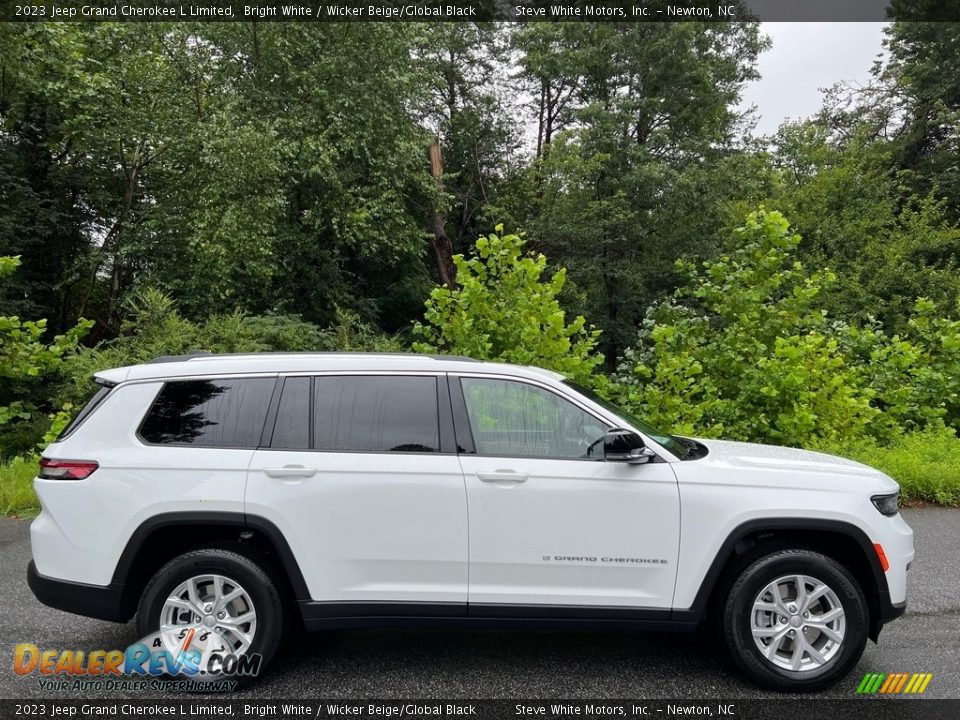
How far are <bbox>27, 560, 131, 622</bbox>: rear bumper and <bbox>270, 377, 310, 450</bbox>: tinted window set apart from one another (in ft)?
3.74

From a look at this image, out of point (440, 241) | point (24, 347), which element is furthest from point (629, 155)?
point (24, 347)

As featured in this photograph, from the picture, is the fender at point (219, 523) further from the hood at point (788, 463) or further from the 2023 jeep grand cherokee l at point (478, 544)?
the hood at point (788, 463)

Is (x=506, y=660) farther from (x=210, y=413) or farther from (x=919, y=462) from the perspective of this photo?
(x=919, y=462)

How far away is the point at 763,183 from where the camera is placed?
82.0 ft

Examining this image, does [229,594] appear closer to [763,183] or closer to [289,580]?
[289,580]

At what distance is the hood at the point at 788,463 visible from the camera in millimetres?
3799

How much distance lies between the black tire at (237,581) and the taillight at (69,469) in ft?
2.24

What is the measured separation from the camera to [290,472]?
3.68 meters

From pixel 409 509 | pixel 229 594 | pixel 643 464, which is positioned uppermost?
pixel 643 464

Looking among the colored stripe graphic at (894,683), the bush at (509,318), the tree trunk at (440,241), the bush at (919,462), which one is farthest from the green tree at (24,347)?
the tree trunk at (440,241)

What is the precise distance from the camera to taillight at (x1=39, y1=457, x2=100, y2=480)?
3730 mm

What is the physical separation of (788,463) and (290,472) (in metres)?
2.78

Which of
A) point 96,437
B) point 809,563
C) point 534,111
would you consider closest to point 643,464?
point 809,563

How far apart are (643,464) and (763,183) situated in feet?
79.7
